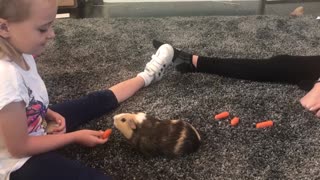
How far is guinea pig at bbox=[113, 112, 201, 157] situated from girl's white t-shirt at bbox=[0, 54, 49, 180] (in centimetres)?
23

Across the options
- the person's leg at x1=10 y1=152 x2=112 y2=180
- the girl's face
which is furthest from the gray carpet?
the girl's face

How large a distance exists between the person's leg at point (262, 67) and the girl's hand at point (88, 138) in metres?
0.55

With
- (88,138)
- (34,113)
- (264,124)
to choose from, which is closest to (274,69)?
(264,124)

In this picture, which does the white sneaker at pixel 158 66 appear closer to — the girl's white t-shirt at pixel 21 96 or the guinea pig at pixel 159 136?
the guinea pig at pixel 159 136

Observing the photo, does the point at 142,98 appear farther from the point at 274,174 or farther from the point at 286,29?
the point at 286,29

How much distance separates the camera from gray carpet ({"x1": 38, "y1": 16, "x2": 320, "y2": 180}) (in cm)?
106

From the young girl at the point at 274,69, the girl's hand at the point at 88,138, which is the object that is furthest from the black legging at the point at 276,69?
the girl's hand at the point at 88,138

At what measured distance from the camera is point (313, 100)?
129cm

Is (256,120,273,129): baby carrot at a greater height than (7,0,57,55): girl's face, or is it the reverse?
(7,0,57,55): girl's face

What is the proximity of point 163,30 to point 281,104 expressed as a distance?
816 mm

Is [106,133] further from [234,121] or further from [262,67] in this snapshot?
[262,67]

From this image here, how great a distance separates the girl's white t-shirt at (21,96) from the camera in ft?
2.70

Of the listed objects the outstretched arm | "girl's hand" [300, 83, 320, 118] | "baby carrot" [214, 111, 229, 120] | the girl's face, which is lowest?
"baby carrot" [214, 111, 229, 120]

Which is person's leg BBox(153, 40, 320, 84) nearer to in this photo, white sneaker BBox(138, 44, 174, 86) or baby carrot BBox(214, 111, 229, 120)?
white sneaker BBox(138, 44, 174, 86)
